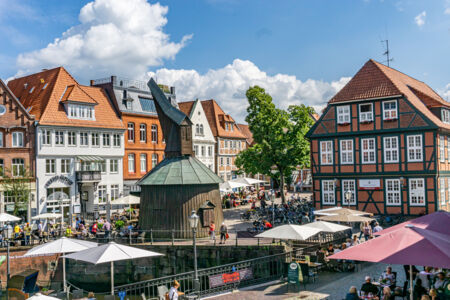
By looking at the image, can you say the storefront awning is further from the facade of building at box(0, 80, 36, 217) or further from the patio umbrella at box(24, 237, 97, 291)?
the patio umbrella at box(24, 237, 97, 291)

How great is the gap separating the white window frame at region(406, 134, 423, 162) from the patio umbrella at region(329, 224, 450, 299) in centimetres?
2169

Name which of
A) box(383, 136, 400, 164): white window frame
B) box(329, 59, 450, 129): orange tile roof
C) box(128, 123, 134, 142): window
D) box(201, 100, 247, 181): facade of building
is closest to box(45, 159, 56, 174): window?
box(128, 123, 134, 142): window

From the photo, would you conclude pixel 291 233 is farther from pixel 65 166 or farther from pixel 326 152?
pixel 65 166

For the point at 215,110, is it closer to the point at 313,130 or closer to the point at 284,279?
the point at 313,130

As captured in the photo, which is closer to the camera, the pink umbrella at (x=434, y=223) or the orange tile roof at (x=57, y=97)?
the pink umbrella at (x=434, y=223)

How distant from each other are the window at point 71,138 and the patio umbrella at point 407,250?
32.7 m

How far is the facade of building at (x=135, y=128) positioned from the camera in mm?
45250

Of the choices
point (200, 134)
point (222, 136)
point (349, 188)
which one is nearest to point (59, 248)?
point (349, 188)

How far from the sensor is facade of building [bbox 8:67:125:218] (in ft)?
124

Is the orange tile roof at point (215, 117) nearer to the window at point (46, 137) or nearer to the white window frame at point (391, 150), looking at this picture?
the window at point (46, 137)

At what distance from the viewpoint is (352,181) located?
1326 inches

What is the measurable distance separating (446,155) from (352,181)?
664cm

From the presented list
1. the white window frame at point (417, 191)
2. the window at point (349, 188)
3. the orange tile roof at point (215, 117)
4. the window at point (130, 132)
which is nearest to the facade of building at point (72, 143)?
the window at point (130, 132)

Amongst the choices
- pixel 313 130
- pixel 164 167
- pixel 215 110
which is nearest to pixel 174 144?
pixel 164 167
